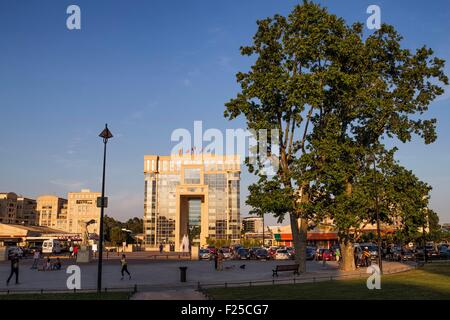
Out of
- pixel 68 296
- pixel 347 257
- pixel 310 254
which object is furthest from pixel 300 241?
pixel 310 254

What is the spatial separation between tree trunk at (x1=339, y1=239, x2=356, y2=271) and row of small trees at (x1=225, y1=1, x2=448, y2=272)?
77 mm

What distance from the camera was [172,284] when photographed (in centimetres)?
2616

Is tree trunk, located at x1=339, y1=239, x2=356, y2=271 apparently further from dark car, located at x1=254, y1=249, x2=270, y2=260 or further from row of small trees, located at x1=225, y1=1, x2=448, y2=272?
dark car, located at x1=254, y1=249, x2=270, y2=260

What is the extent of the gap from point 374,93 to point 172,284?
795 inches

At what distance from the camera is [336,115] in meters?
34.7

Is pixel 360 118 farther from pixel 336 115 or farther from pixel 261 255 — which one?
pixel 261 255

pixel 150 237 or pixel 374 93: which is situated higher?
pixel 374 93

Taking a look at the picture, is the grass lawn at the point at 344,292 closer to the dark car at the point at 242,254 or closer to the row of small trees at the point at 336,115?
the row of small trees at the point at 336,115

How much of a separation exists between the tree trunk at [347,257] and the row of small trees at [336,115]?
8 cm

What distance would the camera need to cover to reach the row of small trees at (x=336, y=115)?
105 ft

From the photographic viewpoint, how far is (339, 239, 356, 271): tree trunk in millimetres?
35375

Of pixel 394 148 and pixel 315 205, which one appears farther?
pixel 394 148
